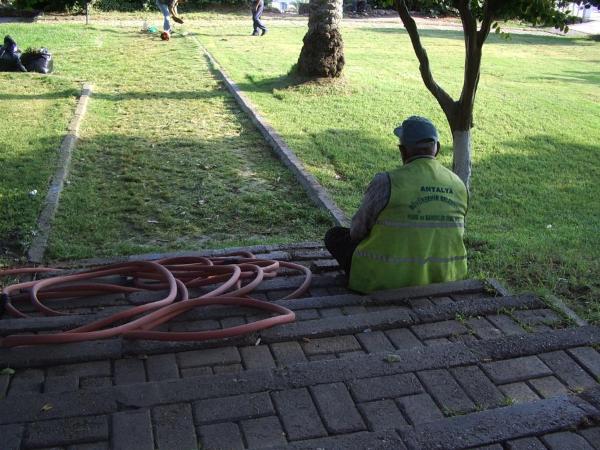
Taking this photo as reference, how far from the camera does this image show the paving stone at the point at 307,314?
4090 millimetres

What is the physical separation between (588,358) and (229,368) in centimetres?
180

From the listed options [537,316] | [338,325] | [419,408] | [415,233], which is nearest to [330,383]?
[419,408]

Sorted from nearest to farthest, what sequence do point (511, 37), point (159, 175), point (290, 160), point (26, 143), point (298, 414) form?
point (298, 414) < point (159, 175) < point (290, 160) < point (26, 143) < point (511, 37)

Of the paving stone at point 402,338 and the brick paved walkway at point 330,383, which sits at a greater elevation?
the brick paved walkway at point 330,383

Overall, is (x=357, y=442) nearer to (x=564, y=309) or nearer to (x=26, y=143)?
(x=564, y=309)

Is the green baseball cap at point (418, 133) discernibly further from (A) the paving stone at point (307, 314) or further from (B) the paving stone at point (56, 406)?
(B) the paving stone at point (56, 406)

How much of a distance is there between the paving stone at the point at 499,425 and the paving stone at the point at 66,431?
1207 mm

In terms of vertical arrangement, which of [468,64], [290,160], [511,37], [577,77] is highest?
[468,64]

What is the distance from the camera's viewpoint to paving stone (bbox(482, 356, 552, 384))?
3363mm

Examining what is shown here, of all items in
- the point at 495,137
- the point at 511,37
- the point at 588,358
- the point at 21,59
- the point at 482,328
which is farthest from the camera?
the point at 511,37

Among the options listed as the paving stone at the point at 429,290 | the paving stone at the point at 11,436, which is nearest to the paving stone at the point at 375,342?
the paving stone at the point at 429,290

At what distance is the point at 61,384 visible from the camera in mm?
3211

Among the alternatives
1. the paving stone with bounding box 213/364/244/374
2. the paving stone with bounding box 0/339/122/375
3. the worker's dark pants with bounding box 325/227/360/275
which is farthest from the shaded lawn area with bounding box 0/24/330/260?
the paving stone with bounding box 213/364/244/374

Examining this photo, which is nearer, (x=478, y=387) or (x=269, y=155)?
(x=478, y=387)
